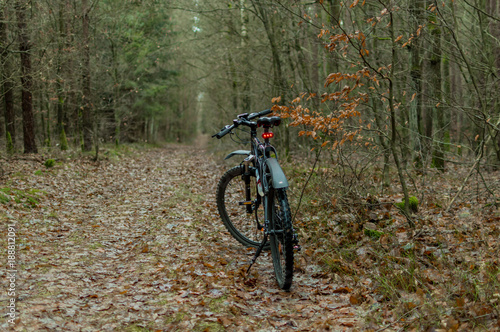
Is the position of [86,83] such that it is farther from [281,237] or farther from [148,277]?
[281,237]

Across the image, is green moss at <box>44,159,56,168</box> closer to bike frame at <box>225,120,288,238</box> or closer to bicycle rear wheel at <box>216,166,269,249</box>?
bicycle rear wheel at <box>216,166,269,249</box>

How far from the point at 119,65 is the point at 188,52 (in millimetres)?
Answer: 5053

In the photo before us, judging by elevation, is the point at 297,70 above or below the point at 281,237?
above

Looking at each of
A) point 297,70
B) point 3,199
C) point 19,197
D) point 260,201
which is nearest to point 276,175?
point 260,201

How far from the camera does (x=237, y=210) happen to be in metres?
5.91

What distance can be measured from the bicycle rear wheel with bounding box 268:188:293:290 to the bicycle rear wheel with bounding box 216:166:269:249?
119 cm

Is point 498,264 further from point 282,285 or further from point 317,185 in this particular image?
point 317,185

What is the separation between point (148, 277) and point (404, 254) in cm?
317

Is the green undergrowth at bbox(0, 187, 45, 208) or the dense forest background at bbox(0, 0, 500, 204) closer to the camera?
the dense forest background at bbox(0, 0, 500, 204)

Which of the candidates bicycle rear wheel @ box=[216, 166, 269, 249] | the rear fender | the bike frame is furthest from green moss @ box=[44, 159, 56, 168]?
the rear fender

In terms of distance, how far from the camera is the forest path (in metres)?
3.50

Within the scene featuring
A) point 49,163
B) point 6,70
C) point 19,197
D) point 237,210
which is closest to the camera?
point 237,210

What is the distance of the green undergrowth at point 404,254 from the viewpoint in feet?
10.3

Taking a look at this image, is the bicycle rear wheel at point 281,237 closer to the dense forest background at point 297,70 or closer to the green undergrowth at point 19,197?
the dense forest background at point 297,70
